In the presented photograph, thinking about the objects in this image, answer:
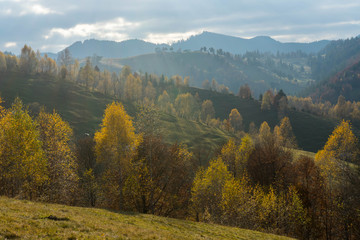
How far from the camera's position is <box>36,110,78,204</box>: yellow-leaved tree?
38.2m

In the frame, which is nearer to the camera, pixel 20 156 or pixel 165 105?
pixel 20 156

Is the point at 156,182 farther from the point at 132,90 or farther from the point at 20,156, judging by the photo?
the point at 132,90

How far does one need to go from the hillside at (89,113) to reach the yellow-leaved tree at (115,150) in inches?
2244

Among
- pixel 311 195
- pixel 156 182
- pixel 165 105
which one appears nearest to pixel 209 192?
pixel 156 182

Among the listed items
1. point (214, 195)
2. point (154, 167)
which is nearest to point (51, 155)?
point (154, 167)

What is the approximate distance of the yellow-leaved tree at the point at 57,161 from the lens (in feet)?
125

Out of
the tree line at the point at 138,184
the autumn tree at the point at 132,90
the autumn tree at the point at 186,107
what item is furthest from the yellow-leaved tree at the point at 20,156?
the autumn tree at the point at 132,90

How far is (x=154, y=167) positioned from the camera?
149 ft

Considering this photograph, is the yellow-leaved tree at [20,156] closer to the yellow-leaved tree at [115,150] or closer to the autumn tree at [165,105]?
the yellow-leaved tree at [115,150]

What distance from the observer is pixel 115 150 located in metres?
43.6

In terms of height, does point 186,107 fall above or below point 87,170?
above

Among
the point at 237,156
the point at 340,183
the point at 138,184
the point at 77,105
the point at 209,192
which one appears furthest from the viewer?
the point at 77,105

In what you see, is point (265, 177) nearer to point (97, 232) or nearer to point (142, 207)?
point (142, 207)

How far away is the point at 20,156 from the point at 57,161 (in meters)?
5.78
